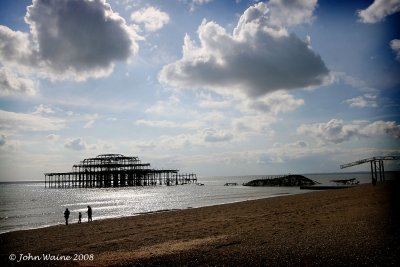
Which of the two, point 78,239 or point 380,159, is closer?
point 78,239

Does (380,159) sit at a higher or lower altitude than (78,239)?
higher

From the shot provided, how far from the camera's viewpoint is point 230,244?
10.9 m

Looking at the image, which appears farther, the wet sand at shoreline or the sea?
the sea

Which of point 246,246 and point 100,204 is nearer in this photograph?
point 246,246

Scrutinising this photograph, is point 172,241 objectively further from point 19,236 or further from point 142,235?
point 19,236

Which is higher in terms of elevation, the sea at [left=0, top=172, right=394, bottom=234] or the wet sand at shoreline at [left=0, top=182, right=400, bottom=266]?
the wet sand at shoreline at [left=0, top=182, right=400, bottom=266]

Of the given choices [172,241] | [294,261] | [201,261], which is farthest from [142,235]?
[294,261]

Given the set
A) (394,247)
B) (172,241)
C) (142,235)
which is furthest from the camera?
(142,235)

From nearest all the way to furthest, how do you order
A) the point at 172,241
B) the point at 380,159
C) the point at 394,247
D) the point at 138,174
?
1. the point at 394,247
2. the point at 172,241
3. the point at 380,159
4. the point at 138,174

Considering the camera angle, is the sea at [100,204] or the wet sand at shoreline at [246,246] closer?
the wet sand at shoreline at [246,246]

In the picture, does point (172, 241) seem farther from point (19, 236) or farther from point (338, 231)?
point (19, 236)

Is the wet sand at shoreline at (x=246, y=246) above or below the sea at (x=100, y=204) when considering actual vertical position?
above

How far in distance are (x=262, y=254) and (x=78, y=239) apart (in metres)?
10.4

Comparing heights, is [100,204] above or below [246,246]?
below
